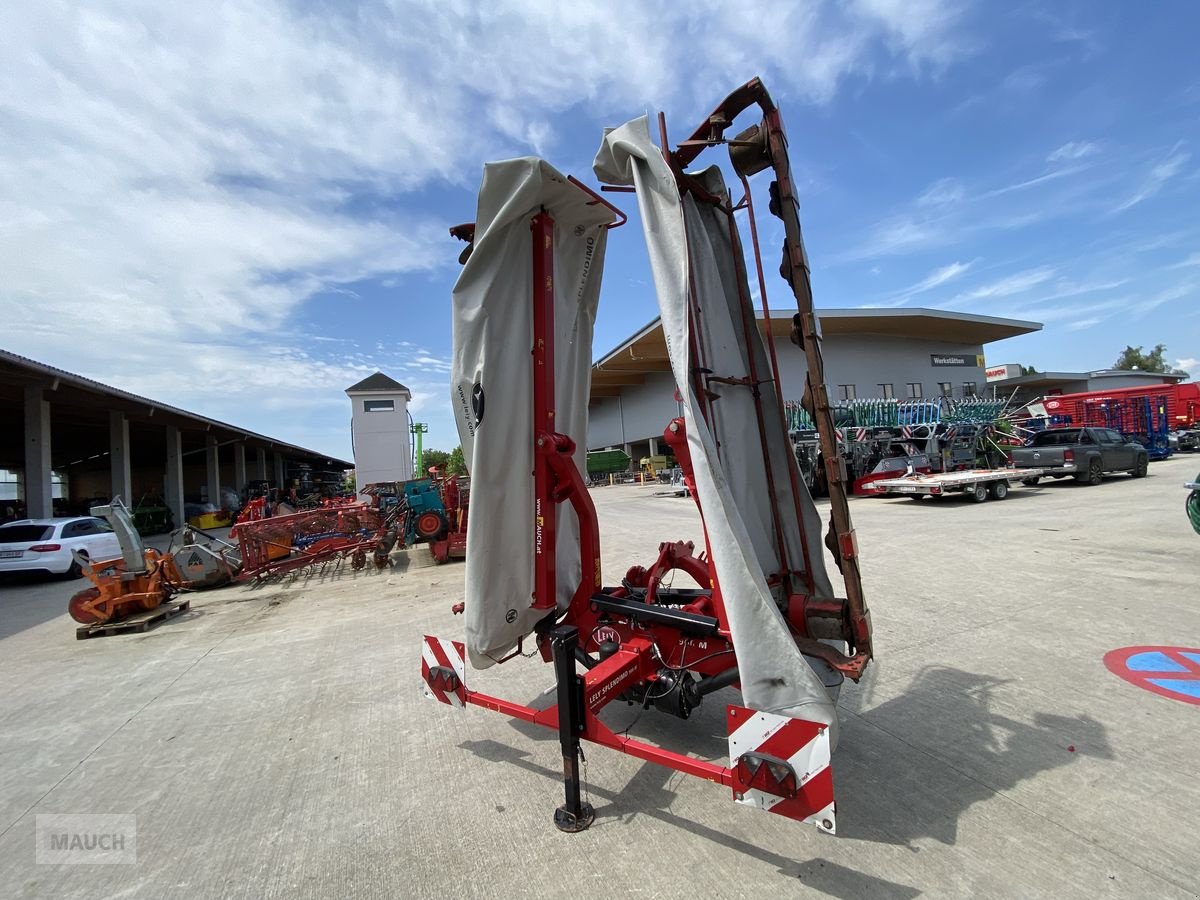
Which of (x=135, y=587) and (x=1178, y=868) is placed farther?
(x=135, y=587)

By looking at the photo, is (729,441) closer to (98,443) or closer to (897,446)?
(897,446)

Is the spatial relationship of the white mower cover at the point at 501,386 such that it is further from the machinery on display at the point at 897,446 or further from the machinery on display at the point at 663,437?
the machinery on display at the point at 897,446

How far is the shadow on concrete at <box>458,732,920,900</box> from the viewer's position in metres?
2.18

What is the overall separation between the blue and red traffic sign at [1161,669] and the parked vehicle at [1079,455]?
13788 millimetres

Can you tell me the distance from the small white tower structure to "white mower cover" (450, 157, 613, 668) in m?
18.7

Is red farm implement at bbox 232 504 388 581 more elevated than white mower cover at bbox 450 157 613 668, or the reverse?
white mower cover at bbox 450 157 613 668

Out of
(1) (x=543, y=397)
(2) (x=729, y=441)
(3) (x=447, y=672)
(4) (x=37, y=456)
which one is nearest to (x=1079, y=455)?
(2) (x=729, y=441)

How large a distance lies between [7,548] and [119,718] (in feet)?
38.4

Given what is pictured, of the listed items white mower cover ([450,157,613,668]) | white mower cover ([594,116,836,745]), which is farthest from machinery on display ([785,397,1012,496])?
white mower cover ([450,157,613,668])

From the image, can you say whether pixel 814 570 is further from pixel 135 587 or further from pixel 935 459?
pixel 935 459

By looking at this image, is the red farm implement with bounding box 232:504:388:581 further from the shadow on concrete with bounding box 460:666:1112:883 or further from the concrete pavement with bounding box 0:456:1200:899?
the shadow on concrete with bounding box 460:666:1112:883

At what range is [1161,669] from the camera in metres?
3.97

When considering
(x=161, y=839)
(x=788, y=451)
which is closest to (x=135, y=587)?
(x=161, y=839)

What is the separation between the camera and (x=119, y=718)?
4.45 m
